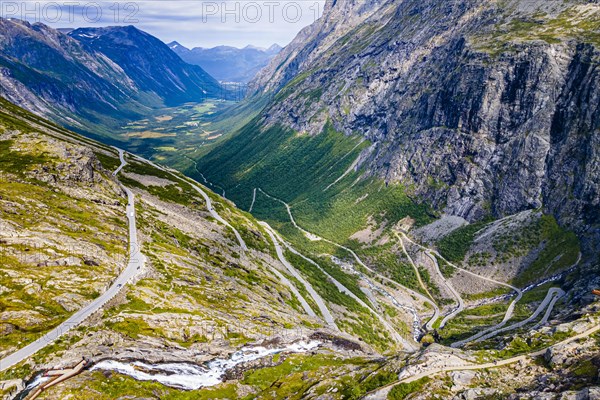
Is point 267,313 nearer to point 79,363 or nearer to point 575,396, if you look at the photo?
point 79,363

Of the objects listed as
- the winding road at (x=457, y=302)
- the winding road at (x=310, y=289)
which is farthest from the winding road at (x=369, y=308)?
the winding road at (x=457, y=302)

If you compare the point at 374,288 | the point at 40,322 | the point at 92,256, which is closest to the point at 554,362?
the point at 40,322

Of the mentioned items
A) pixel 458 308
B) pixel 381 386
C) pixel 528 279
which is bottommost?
pixel 458 308

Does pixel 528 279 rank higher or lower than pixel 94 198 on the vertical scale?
lower

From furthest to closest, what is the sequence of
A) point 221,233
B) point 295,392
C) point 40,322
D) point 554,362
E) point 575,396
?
1. point 221,233
2. point 40,322
3. point 295,392
4. point 554,362
5. point 575,396

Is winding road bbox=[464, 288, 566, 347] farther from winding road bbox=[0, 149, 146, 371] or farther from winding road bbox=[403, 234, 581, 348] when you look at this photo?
winding road bbox=[0, 149, 146, 371]

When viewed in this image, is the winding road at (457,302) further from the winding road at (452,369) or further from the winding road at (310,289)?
the winding road at (452,369)

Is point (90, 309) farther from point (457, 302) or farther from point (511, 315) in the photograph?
point (457, 302)

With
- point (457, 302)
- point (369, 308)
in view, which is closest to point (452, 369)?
point (369, 308)
